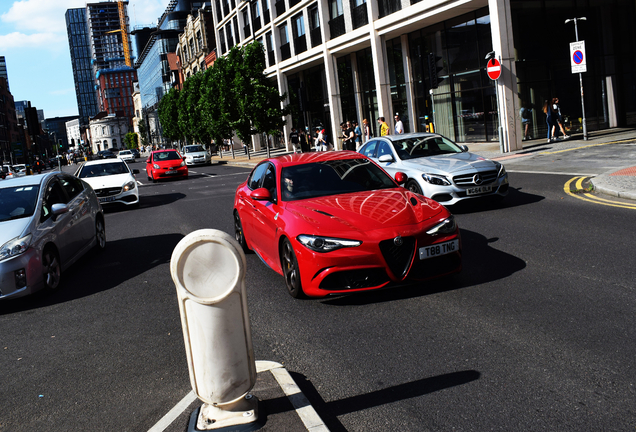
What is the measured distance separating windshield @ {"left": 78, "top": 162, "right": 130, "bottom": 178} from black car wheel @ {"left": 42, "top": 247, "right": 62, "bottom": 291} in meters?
10.6

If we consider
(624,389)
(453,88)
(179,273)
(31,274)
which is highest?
(453,88)

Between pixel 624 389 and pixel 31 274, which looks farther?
pixel 31 274

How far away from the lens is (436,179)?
1038 centimetres

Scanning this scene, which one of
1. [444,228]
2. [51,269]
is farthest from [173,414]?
[51,269]

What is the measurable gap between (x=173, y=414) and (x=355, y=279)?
228cm

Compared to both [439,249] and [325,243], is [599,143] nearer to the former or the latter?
[439,249]

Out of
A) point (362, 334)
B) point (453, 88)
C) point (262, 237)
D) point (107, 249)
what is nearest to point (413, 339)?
point (362, 334)

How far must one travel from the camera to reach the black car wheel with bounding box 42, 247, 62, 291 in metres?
7.13

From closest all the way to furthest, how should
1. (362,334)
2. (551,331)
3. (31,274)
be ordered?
(551,331)
(362,334)
(31,274)

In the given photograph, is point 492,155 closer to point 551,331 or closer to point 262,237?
point 262,237

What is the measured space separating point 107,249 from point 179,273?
7.88 meters

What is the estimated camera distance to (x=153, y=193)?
868 inches

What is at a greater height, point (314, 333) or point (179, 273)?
point (179, 273)

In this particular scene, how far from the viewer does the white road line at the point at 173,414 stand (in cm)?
346
